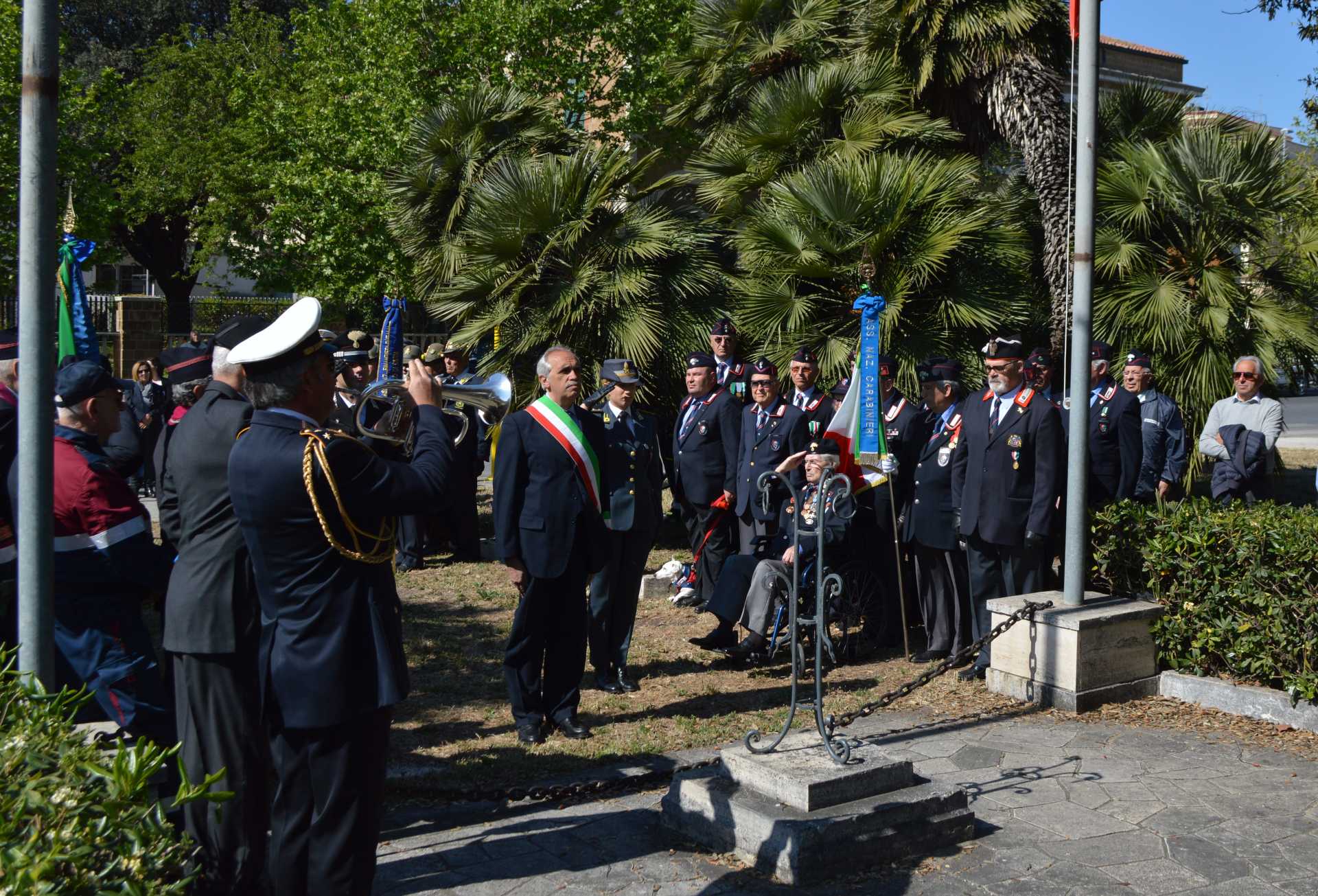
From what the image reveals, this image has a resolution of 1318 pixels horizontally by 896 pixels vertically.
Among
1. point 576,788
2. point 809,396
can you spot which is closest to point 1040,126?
point 809,396

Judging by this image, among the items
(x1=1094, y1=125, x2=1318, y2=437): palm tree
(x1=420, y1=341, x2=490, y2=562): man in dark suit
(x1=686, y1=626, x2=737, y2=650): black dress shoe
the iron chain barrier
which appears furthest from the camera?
(x1=420, y1=341, x2=490, y2=562): man in dark suit

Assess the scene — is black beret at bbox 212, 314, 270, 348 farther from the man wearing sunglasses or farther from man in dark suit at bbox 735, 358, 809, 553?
the man wearing sunglasses

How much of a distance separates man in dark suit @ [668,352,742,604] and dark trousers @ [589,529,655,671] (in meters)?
1.73

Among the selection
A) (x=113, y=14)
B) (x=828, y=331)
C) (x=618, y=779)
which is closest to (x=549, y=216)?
(x=828, y=331)

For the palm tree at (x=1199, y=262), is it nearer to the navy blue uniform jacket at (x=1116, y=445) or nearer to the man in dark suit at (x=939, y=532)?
the navy blue uniform jacket at (x=1116, y=445)

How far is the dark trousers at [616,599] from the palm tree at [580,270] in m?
3.76

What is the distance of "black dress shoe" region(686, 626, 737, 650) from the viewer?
7910mm

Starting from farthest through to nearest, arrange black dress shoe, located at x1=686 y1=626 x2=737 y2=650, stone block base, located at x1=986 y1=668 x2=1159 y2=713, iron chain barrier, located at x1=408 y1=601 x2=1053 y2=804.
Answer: black dress shoe, located at x1=686 y1=626 x2=737 y2=650, stone block base, located at x1=986 y1=668 x2=1159 y2=713, iron chain barrier, located at x1=408 y1=601 x2=1053 y2=804

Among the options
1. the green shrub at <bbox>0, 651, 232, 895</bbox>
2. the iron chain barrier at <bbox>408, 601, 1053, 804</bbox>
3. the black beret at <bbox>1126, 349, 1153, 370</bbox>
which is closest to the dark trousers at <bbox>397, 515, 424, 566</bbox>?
the iron chain barrier at <bbox>408, 601, 1053, 804</bbox>

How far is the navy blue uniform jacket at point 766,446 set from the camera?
27.8ft

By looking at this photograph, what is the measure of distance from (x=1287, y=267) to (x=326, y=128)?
1589 centimetres

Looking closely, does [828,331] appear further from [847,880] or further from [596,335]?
[847,880]

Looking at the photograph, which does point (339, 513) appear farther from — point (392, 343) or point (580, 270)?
point (580, 270)

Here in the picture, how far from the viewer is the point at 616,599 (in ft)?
24.1
